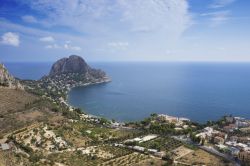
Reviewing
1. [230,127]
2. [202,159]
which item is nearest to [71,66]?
[230,127]

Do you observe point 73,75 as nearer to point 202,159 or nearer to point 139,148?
point 139,148

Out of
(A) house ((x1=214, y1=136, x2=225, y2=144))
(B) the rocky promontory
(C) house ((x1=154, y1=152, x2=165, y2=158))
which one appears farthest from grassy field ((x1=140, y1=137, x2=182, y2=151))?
(B) the rocky promontory

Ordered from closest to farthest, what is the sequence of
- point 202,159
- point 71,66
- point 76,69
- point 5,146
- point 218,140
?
1. point 5,146
2. point 202,159
3. point 218,140
4. point 76,69
5. point 71,66

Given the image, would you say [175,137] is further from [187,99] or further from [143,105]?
[187,99]

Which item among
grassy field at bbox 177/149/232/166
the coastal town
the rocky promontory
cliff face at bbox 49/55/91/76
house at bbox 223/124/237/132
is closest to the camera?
the coastal town

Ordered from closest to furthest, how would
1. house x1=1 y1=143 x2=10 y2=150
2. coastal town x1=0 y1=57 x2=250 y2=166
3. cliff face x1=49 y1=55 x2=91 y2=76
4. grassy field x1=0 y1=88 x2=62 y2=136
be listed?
house x1=1 y1=143 x2=10 y2=150 < coastal town x1=0 y1=57 x2=250 y2=166 < grassy field x1=0 y1=88 x2=62 y2=136 < cliff face x1=49 y1=55 x2=91 y2=76

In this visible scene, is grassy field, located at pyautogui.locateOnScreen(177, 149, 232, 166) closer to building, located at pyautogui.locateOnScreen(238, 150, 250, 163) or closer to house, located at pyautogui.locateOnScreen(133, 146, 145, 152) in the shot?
building, located at pyautogui.locateOnScreen(238, 150, 250, 163)

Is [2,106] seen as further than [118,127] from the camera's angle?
No

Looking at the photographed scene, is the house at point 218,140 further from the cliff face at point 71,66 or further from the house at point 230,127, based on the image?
the cliff face at point 71,66

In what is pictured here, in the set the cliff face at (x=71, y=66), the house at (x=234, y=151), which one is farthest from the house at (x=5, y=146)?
the cliff face at (x=71, y=66)

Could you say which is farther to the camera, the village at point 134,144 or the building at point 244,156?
the building at point 244,156

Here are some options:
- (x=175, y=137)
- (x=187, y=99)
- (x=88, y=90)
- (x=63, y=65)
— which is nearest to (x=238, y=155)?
(x=175, y=137)
